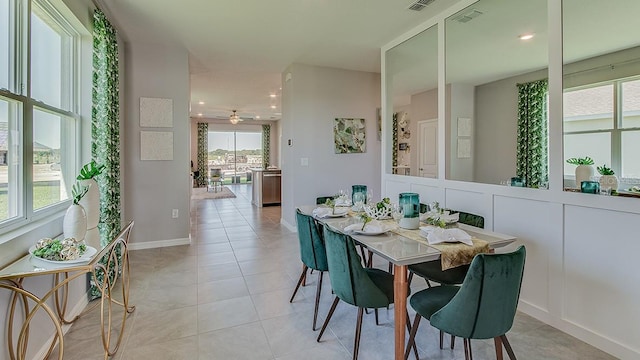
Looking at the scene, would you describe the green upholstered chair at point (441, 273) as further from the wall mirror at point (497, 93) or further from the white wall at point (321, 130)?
the white wall at point (321, 130)

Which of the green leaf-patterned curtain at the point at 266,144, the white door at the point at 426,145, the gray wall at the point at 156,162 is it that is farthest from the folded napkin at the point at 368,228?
the green leaf-patterned curtain at the point at 266,144

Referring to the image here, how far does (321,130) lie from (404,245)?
3.72 metres

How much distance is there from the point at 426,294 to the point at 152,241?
3975 mm

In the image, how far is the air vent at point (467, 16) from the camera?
10.7 feet

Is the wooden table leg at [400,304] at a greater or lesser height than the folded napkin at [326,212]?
lesser

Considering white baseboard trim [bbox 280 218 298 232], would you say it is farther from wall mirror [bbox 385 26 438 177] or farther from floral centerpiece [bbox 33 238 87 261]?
floral centerpiece [bbox 33 238 87 261]

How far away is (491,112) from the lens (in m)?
3.38

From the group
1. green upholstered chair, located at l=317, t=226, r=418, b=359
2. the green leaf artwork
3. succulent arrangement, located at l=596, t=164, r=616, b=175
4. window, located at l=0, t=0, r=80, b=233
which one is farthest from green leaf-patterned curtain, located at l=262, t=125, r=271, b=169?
succulent arrangement, located at l=596, t=164, r=616, b=175

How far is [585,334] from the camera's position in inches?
86.8

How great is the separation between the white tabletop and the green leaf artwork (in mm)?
3245

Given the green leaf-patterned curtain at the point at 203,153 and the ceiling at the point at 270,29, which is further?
the green leaf-patterned curtain at the point at 203,153

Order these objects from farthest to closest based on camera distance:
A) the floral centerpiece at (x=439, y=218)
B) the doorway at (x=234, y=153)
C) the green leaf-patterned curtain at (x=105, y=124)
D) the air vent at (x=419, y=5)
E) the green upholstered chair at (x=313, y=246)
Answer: the doorway at (x=234, y=153) → the air vent at (x=419, y=5) → the green leaf-patterned curtain at (x=105, y=124) → the green upholstered chair at (x=313, y=246) → the floral centerpiece at (x=439, y=218)

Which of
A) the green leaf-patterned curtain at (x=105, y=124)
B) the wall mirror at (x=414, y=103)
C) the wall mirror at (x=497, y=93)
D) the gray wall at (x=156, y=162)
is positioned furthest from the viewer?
the gray wall at (x=156, y=162)

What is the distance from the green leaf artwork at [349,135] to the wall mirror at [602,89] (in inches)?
134
